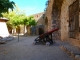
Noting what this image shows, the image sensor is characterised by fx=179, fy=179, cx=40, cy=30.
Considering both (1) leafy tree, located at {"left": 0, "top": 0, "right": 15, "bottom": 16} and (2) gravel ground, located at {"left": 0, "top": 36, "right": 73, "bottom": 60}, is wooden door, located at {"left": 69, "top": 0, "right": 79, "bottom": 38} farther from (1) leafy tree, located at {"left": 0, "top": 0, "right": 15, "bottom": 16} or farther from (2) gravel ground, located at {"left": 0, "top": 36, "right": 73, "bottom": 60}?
(1) leafy tree, located at {"left": 0, "top": 0, "right": 15, "bottom": 16}

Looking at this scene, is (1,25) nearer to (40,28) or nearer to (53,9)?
(53,9)

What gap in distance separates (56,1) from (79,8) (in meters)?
6.85

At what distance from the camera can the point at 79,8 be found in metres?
7.61

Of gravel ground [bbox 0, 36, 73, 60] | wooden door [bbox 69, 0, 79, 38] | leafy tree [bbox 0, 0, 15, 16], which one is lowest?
gravel ground [bbox 0, 36, 73, 60]

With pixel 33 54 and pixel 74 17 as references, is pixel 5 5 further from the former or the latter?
pixel 74 17

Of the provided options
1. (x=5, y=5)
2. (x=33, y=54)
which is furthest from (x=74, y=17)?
(x=5, y=5)

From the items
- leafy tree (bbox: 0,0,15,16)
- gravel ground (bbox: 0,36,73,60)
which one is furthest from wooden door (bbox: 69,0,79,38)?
leafy tree (bbox: 0,0,15,16)

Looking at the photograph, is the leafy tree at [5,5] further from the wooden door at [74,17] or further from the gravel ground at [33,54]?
the wooden door at [74,17]

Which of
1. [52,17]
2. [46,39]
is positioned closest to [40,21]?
[52,17]

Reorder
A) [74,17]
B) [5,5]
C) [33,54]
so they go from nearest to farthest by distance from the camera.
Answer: [33,54] < [5,5] < [74,17]

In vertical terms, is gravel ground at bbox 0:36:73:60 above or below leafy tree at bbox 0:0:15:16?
below

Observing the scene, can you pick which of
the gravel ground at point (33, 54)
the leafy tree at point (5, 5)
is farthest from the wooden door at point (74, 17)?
the leafy tree at point (5, 5)

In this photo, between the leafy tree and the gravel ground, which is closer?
the gravel ground

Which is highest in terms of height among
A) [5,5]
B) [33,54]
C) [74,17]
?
[5,5]
